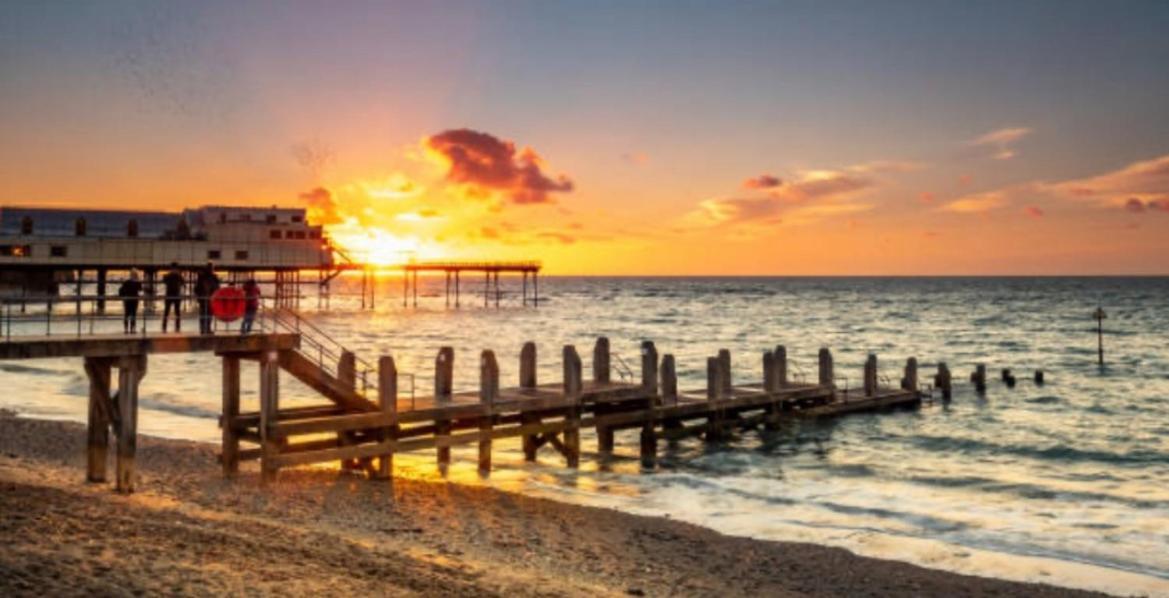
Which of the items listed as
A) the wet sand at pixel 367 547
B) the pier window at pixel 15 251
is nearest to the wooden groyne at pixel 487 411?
the wet sand at pixel 367 547

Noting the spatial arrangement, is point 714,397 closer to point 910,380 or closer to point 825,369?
point 825,369

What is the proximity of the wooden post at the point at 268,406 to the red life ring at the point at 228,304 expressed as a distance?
935 millimetres

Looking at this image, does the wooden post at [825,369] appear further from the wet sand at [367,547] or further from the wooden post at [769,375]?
the wet sand at [367,547]

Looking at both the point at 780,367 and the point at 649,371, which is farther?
the point at 780,367

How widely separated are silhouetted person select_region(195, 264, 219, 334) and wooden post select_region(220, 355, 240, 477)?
823mm

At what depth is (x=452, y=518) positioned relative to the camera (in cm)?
1606

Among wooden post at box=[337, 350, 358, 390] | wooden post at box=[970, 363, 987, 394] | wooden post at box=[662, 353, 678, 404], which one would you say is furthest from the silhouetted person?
wooden post at box=[970, 363, 987, 394]

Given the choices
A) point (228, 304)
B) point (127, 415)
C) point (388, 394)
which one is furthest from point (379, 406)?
point (127, 415)

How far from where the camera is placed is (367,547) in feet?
41.6

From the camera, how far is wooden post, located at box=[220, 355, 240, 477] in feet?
57.4

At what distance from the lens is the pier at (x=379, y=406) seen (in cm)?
1583

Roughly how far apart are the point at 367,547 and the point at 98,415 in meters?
6.62

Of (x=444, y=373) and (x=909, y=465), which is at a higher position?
(x=444, y=373)

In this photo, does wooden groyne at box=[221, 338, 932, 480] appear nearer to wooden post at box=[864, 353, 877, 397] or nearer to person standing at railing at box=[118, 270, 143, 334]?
person standing at railing at box=[118, 270, 143, 334]
